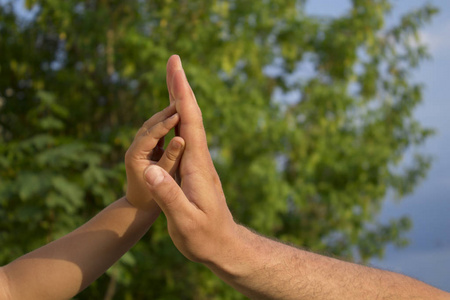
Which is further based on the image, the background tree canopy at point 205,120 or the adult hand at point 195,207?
the background tree canopy at point 205,120

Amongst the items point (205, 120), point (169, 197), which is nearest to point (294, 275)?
point (169, 197)

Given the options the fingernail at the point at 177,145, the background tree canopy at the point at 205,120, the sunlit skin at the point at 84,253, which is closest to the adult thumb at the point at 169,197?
the fingernail at the point at 177,145

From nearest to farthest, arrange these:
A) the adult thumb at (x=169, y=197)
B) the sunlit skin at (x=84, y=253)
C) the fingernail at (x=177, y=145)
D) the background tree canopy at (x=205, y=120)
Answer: the adult thumb at (x=169, y=197), the fingernail at (x=177, y=145), the sunlit skin at (x=84, y=253), the background tree canopy at (x=205, y=120)

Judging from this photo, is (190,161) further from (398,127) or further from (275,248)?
(398,127)

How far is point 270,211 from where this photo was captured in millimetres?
5762

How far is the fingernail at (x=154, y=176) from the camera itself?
3.02ft

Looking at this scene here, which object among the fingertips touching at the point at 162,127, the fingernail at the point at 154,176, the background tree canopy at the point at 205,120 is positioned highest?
the background tree canopy at the point at 205,120

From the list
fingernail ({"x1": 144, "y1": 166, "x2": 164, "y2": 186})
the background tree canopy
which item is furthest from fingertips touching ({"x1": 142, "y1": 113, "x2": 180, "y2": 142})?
the background tree canopy

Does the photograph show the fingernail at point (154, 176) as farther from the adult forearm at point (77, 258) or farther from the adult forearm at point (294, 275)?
the adult forearm at point (77, 258)

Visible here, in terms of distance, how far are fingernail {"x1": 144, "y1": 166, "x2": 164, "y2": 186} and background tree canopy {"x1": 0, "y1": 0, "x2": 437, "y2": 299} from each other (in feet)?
9.08

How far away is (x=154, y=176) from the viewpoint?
36.7 inches

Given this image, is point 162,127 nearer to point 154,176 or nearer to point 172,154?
point 172,154

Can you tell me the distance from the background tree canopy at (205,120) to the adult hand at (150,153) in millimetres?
2450

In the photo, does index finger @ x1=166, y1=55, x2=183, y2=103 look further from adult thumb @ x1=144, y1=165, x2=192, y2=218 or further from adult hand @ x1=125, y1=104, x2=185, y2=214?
adult thumb @ x1=144, y1=165, x2=192, y2=218
